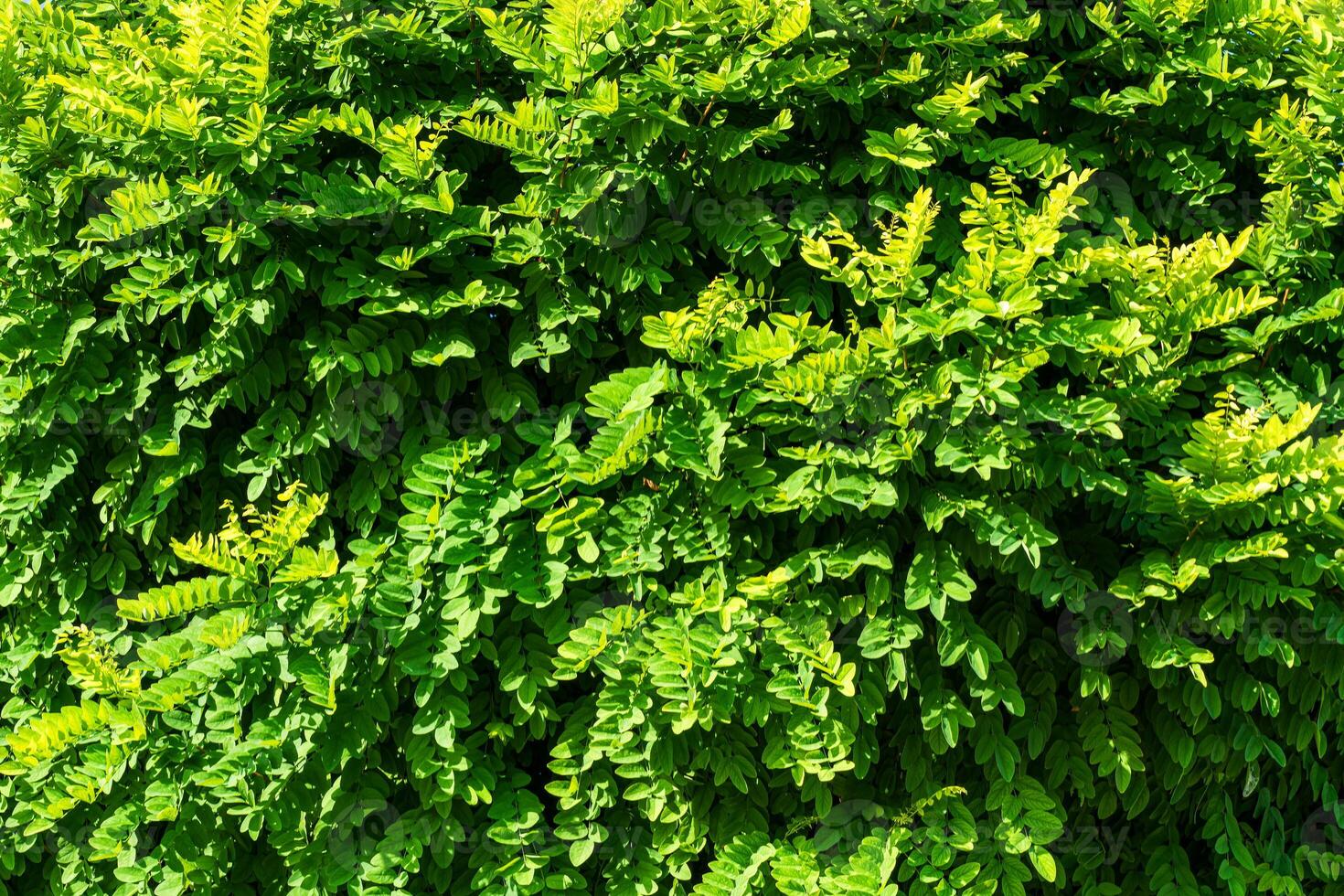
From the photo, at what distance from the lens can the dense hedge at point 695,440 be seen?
259 cm

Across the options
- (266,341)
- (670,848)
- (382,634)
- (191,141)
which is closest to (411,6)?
(191,141)

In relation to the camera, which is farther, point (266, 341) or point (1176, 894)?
point (266, 341)

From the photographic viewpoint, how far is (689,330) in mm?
2629

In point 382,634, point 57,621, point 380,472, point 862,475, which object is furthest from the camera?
point 57,621

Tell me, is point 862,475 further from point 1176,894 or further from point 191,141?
point 191,141

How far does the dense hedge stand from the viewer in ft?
8.49

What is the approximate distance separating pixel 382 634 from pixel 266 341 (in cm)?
88

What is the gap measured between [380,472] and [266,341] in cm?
49

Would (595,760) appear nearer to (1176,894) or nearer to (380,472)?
(380,472)

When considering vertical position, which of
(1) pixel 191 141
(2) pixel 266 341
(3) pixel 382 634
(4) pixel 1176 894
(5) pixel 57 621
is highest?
(1) pixel 191 141

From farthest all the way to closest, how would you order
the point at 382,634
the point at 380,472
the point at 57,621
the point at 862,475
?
the point at 57,621 → the point at 380,472 → the point at 382,634 → the point at 862,475

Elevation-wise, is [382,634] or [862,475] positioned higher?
[862,475]

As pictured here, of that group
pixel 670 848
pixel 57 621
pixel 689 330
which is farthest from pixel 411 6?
pixel 670 848

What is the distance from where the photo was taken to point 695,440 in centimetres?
265
